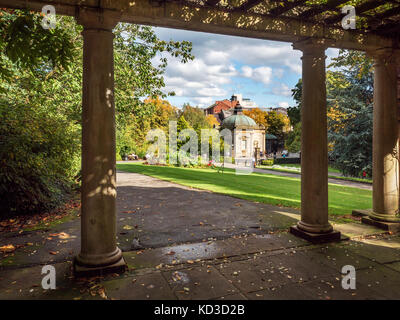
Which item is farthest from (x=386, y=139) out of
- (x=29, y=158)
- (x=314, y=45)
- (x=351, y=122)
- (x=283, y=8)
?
(x=351, y=122)

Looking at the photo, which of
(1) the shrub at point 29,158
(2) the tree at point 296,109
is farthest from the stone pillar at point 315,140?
(2) the tree at point 296,109

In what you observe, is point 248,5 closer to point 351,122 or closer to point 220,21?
point 220,21

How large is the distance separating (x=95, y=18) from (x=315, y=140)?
15.8ft

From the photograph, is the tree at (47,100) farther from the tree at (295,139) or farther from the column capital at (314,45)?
the tree at (295,139)

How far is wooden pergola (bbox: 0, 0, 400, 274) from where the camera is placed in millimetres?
4445

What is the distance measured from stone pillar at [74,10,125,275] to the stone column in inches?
250

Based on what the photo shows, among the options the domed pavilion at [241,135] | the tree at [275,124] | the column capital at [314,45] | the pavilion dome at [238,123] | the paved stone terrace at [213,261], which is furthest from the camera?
the tree at [275,124]

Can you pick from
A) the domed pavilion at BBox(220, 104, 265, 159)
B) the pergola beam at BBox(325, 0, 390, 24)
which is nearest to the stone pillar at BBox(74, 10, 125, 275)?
the pergola beam at BBox(325, 0, 390, 24)

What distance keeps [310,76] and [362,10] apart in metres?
1.52

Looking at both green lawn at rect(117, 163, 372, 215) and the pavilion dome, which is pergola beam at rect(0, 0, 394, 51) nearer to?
green lawn at rect(117, 163, 372, 215)

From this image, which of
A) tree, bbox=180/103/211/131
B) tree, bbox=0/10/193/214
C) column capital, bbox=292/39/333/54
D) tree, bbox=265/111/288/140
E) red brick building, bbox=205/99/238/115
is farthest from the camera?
red brick building, bbox=205/99/238/115

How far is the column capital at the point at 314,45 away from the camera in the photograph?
5949 millimetres

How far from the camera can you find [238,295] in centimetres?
390
